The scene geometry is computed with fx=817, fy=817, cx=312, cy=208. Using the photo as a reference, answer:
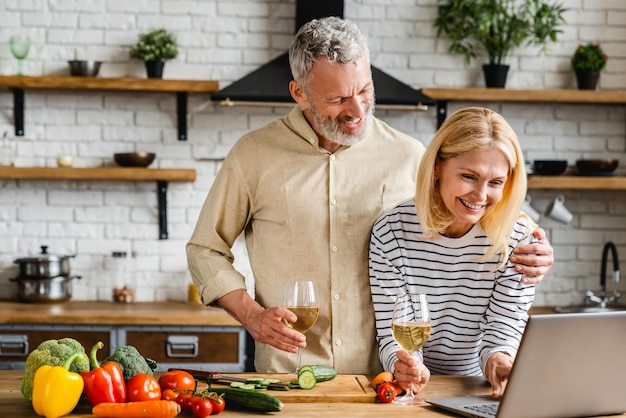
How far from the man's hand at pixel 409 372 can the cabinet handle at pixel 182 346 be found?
7.23 ft

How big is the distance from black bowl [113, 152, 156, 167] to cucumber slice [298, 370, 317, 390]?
266cm

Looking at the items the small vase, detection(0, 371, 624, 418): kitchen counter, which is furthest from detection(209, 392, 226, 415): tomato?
the small vase

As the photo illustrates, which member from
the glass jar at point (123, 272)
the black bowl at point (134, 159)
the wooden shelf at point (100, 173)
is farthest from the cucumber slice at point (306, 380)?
the glass jar at point (123, 272)

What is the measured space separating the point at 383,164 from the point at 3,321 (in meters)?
2.37

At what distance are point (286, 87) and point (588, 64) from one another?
69.7 inches

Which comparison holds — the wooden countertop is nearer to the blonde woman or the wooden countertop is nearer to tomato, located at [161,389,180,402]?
the blonde woman

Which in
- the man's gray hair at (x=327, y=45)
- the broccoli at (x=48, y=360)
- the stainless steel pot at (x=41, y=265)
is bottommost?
the stainless steel pot at (x=41, y=265)

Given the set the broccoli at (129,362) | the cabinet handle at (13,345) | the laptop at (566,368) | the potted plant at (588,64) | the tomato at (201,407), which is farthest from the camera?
the potted plant at (588,64)

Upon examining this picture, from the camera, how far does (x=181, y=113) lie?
181 inches

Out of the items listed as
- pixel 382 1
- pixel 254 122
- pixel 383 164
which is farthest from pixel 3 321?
pixel 382 1

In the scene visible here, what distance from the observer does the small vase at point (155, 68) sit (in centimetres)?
447

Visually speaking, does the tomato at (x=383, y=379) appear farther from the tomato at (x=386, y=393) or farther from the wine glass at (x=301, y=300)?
the wine glass at (x=301, y=300)

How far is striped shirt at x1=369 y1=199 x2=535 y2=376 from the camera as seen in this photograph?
219cm

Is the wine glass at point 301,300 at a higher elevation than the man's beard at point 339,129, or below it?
below
